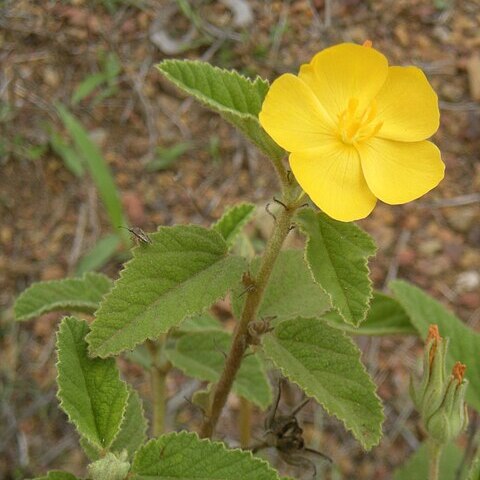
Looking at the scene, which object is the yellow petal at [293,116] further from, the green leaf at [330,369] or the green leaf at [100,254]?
the green leaf at [100,254]

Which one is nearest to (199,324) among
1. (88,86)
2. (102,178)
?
(102,178)

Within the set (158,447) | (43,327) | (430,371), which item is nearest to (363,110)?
(430,371)

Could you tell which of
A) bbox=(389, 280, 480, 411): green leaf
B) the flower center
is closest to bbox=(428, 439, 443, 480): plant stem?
bbox=(389, 280, 480, 411): green leaf

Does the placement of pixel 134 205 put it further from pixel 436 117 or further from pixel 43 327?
pixel 436 117

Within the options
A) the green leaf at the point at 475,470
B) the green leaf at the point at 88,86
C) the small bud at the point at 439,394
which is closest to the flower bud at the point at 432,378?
the small bud at the point at 439,394

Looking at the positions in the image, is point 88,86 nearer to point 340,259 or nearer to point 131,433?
point 131,433

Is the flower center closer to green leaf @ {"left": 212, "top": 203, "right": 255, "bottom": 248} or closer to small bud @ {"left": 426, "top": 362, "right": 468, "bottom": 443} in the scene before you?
green leaf @ {"left": 212, "top": 203, "right": 255, "bottom": 248}

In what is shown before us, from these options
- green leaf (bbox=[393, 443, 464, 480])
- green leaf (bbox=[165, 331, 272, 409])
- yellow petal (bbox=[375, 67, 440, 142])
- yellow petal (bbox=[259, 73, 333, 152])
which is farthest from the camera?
green leaf (bbox=[393, 443, 464, 480])
